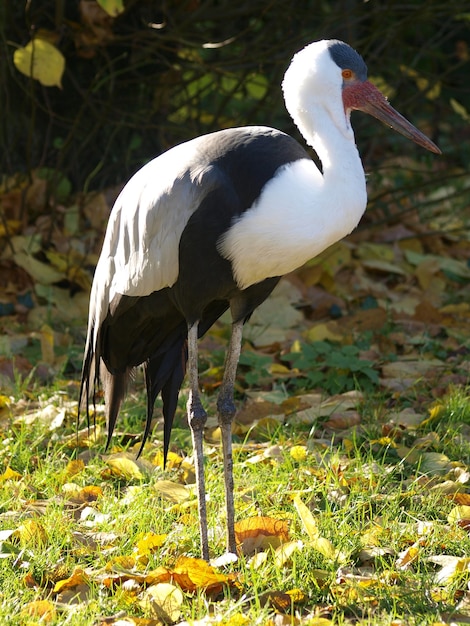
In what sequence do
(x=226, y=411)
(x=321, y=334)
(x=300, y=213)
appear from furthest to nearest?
1. (x=321, y=334)
2. (x=226, y=411)
3. (x=300, y=213)

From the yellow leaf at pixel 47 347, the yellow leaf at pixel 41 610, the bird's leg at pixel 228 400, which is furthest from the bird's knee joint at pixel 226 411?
the yellow leaf at pixel 47 347

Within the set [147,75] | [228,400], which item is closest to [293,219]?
[228,400]

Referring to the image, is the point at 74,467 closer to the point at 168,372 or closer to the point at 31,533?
the point at 168,372

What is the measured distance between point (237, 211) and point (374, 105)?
2.06 feet

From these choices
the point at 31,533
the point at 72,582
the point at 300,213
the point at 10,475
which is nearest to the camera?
the point at 72,582

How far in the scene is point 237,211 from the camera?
3.09m

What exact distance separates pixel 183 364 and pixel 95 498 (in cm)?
64

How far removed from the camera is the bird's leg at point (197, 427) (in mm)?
3160

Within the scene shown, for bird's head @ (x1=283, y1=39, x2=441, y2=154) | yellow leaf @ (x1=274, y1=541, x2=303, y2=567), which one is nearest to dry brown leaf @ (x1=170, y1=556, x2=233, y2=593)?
yellow leaf @ (x1=274, y1=541, x2=303, y2=567)

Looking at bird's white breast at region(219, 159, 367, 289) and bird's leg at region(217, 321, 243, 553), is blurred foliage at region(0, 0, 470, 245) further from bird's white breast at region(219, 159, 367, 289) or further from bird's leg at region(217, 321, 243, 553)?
bird's white breast at region(219, 159, 367, 289)

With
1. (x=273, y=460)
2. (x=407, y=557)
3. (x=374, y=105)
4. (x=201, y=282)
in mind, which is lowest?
(x=407, y=557)

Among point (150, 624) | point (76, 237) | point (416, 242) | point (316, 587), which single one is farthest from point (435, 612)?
point (416, 242)

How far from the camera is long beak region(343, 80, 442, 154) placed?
3258mm

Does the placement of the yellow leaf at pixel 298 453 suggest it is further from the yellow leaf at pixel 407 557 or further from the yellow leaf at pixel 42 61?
the yellow leaf at pixel 42 61
